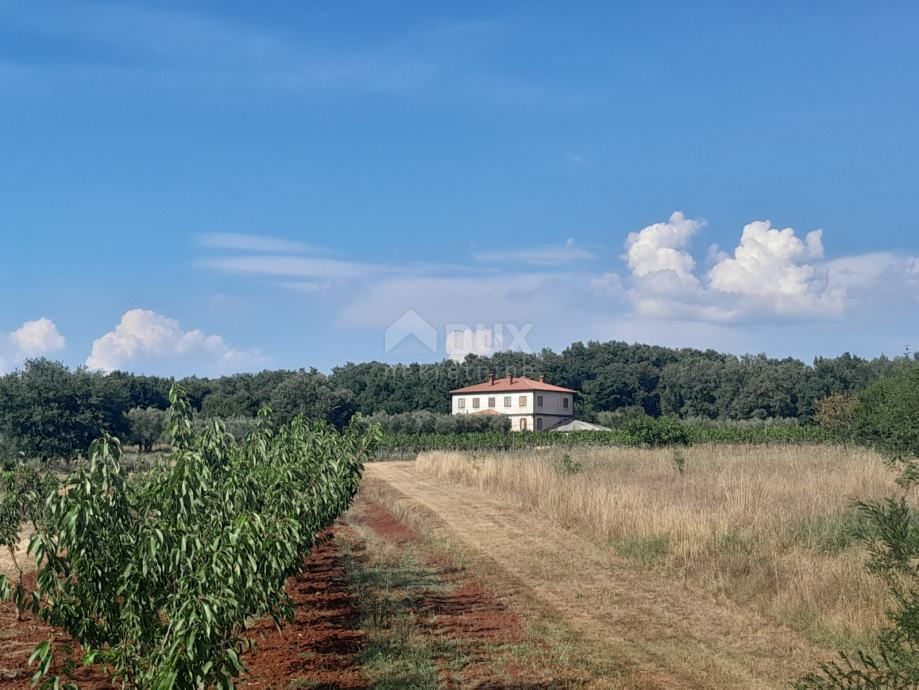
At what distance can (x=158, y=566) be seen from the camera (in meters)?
5.12

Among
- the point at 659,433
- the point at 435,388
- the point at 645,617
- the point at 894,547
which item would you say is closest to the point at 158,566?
the point at 894,547

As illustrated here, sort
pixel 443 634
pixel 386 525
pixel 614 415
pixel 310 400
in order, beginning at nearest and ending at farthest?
pixel 443 634 → pixel 386 525 → pixel 310 400 → pixel 614 415

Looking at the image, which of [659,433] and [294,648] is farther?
[659,433]

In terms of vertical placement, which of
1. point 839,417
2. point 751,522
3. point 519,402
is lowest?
point 751,522

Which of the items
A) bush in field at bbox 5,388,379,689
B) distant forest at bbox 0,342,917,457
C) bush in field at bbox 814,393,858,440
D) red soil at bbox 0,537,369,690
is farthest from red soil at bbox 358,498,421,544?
distant forest at bbox 0,342,917,457

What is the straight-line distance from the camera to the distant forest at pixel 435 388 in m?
47.0

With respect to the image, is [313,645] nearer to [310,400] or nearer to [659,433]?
[659,433]

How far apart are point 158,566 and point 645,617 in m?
6.04

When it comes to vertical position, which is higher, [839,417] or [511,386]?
[511,386]

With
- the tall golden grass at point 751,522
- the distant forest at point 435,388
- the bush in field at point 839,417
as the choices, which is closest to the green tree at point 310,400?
the distant forest at point 435,388

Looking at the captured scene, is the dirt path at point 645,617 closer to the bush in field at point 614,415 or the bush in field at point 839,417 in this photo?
the bush in field at point 839,417

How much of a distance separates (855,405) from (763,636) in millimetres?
24926

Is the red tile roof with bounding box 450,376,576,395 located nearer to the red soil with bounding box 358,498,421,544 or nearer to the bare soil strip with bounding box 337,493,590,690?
the red soil with bounding box 358,498,421,544

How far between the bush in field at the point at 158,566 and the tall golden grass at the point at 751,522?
3.80m
